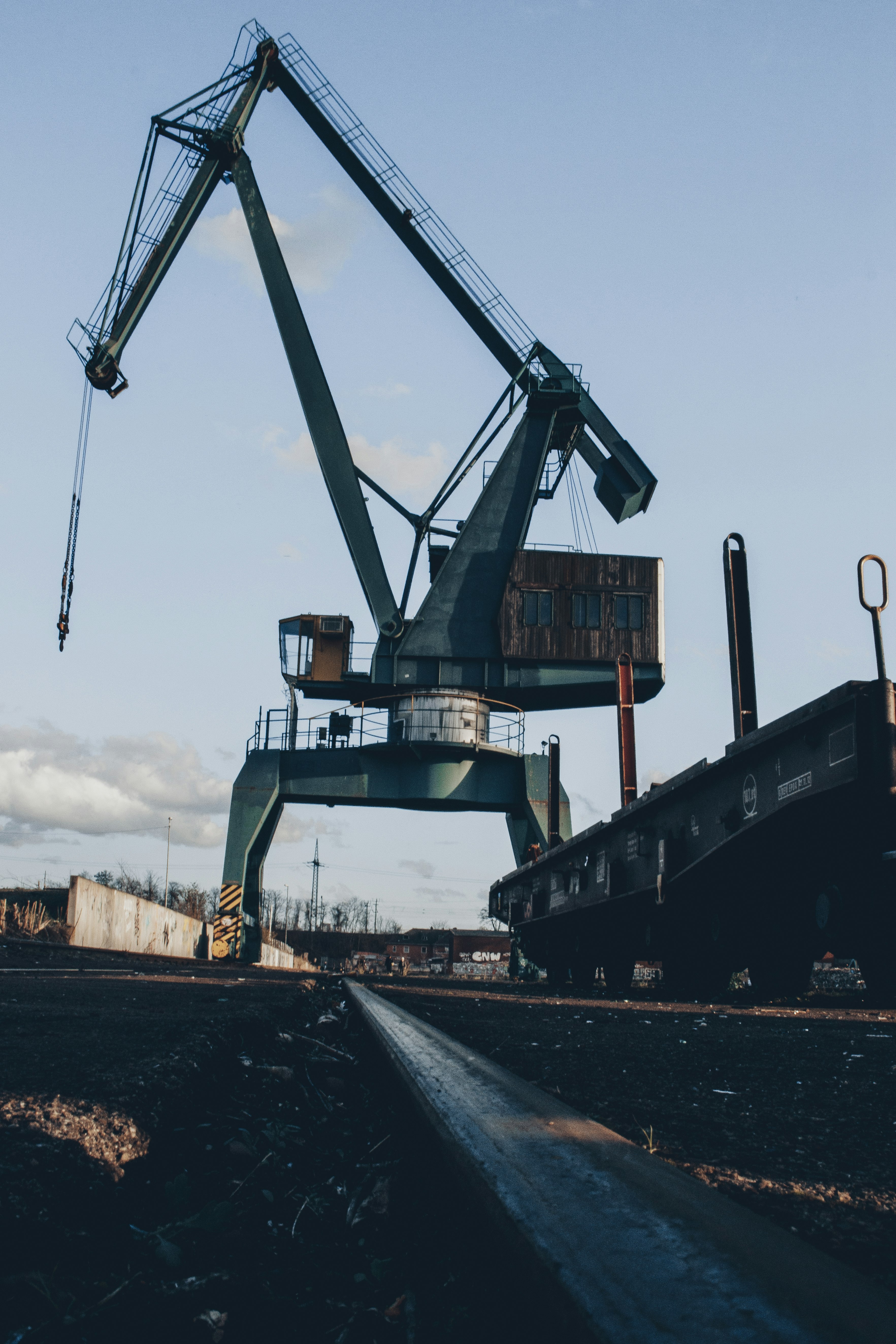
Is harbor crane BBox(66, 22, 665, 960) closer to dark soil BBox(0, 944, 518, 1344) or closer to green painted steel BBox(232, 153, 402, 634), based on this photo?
green painted steel BBox(232, 153, 402, 634)

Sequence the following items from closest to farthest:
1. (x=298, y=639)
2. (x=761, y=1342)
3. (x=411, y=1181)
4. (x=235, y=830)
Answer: (x=761, y=1342) < (x=411, y=1181) < (x=235, y=830) < (x=298, y=639)

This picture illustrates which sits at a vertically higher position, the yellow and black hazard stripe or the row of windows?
the row of windows

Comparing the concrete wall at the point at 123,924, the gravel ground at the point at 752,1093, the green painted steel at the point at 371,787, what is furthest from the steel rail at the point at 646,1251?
the green painted steel at the point at 371,787

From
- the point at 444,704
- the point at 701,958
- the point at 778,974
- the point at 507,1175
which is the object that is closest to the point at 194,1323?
the point at 507,1175

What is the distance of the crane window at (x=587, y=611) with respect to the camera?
22062mm

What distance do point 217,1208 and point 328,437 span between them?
2313 cm

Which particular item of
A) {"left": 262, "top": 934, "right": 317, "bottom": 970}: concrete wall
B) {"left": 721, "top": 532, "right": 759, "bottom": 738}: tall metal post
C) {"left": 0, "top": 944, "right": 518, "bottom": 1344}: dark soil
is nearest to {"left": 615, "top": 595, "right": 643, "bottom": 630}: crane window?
{"left": 262, "top": 934, "right": 317, "bottom": 970}: concrete wall

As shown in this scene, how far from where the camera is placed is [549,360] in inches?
946

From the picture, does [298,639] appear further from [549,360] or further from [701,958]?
[701,958]

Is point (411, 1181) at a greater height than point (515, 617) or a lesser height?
lesser

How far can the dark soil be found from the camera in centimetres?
107

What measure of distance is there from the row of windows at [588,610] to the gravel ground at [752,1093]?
16563 mm

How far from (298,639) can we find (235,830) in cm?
514

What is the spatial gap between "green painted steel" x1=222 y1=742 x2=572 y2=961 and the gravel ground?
52.6 ft
